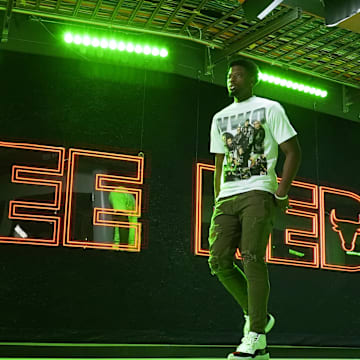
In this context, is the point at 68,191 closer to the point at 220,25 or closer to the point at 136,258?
the point at 136,258

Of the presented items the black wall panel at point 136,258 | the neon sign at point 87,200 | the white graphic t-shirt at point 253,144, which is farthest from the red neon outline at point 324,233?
the white graphic t-shirt at point 253,144

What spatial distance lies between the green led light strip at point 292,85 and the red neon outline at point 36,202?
2591 mm

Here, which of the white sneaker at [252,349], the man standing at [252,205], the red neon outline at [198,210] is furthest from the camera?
the red neon outline at [198,210]

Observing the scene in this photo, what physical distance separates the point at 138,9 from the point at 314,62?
2181 millimetres

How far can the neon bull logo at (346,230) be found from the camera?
6.50 meters

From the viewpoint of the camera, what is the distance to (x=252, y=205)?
2.66 metres

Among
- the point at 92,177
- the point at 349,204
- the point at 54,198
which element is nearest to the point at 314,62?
the point at 349,204

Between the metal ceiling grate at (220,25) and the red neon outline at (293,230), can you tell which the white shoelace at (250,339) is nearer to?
the red neon outline at (293,230)

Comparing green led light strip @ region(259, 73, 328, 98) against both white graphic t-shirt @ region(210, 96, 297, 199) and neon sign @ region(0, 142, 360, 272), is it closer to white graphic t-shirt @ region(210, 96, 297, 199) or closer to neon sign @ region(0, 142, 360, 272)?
neon sign @ region(0, 142, 360, 272)

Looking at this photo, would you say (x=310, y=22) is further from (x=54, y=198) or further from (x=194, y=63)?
(x=54, y=198)

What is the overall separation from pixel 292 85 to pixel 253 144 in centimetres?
404

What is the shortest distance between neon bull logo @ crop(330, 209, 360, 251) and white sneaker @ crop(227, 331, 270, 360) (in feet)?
13.8

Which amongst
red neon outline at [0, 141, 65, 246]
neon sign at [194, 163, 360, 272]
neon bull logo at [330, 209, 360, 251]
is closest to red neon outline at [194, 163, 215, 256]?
neon sign at [194, 163, 360, 272]

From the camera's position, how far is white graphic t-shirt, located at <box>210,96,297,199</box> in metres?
2.71
